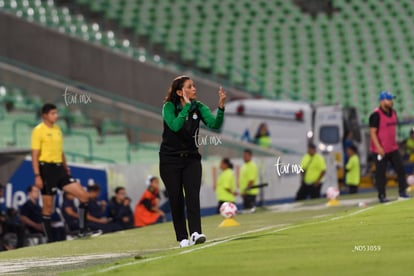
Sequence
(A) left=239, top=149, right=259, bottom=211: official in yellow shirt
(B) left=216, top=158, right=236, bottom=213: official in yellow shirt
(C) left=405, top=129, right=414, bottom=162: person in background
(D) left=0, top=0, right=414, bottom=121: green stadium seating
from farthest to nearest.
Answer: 1. (D) left=0, top=0, right=414, bottom=121: green stadium seating
2. (C) left=405, top=129, right=414, bottom=162: person in background
3. (A) left=239, top=149, right=259, bottom=211: official in yellow shirt
4. (B) left=216, top=158, right=236, bottom=213: official in yellow shirt

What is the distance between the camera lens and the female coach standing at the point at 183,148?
13195 mm

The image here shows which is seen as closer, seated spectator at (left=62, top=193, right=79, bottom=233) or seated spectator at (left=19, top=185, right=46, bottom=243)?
seated spectator at (left=19, top=185, right=46, bottom=243)

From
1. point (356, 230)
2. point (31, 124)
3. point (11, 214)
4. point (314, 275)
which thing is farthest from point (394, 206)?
point (31, 124)

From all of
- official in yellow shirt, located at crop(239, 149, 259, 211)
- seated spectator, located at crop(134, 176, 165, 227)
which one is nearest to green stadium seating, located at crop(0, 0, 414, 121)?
official in yellow shirt, located at crop(239, 149, 259, 211)

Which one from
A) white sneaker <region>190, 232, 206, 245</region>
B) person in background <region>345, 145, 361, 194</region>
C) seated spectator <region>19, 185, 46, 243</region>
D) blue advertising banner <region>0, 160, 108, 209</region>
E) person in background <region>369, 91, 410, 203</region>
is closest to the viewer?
white sneaker <region>190, 232, 206, 245</region>

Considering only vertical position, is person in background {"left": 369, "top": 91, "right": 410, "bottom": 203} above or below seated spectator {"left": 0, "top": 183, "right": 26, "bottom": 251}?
above

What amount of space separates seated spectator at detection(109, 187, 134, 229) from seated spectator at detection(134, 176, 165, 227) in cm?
13

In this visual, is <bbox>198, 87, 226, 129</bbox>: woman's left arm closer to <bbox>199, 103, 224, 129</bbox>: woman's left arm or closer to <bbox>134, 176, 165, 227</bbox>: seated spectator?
<bbox>199, 103, 224, 129</bbox>: woman's left arm

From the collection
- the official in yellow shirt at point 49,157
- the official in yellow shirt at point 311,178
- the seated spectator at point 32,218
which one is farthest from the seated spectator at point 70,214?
the official in yellow shirt at point 311,178

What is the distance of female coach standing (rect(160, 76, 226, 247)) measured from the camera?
1320cm

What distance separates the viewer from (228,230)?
1780 centimetres

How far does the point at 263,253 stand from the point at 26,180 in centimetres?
1212

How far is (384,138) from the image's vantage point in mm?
20344

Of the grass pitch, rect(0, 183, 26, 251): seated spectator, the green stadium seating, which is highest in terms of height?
the green stadium seating
